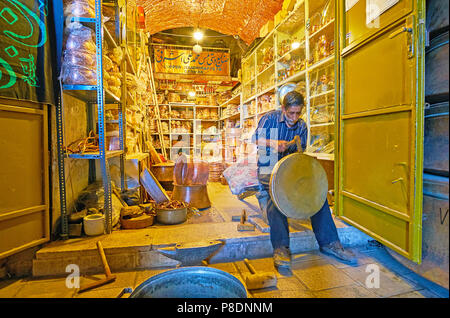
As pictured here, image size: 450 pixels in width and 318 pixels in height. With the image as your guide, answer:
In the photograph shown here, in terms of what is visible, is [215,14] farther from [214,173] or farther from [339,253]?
[339,253]

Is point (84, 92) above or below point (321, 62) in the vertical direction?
below

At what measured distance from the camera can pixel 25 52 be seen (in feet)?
5.85

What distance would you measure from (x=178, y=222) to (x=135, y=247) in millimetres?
671

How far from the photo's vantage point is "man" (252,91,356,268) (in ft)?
6.83

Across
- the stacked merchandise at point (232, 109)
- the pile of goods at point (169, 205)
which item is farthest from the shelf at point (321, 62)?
the stacked merchandise at point (232, 109)

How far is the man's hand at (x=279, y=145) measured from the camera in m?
2.23

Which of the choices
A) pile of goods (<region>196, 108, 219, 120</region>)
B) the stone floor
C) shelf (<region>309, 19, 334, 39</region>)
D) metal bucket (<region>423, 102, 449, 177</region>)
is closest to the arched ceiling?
shelf (<region>309, 19, 334, 39</region>)

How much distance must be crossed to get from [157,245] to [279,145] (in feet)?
4.75

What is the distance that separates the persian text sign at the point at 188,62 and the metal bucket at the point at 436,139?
524 cm

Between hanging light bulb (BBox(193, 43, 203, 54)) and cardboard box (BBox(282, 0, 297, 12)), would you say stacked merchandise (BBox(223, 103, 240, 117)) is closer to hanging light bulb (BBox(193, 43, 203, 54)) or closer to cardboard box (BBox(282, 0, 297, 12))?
→ hanging light bulb (BBox(193, 43, 203, 54))

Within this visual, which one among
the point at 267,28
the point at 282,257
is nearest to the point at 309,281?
the point at 282,257

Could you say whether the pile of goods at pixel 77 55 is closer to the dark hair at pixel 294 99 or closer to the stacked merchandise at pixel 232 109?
the dark hair at pixel 294 99

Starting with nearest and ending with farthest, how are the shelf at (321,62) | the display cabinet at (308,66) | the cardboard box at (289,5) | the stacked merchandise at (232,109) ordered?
the shelf at (321,62), the display cabinet at (308,66), the cardboard box at (289,5), the stacked merchandise at (232,109)

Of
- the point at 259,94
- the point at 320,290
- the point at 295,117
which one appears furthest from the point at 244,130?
the point at 320,290
